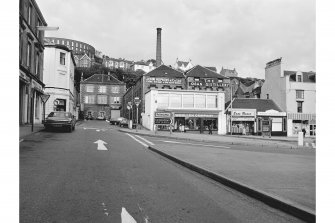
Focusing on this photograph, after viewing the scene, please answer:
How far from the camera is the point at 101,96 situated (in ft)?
281

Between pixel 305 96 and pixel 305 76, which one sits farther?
pixel 305 76

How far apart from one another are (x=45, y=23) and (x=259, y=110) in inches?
1231

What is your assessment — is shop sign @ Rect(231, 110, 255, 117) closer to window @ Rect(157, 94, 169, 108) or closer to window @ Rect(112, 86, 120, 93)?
window @ Rect(157, 94, 169, 108)

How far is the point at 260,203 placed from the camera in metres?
5.86

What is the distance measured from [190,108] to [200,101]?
1.93 m

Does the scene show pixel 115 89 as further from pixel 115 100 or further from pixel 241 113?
pixel 241 113

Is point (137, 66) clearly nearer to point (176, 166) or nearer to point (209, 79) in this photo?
point (209, 79)

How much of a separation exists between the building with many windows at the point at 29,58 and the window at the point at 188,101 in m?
19.6

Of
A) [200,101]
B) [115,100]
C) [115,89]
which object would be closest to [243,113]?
[200,101]

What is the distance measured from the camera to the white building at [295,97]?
155ft

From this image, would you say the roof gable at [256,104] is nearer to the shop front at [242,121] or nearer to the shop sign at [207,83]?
the shop front at [242,121]

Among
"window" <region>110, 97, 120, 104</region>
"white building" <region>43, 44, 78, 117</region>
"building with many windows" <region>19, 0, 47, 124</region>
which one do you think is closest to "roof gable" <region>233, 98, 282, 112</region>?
"white building" <region>43, 44, 78, 117</region>

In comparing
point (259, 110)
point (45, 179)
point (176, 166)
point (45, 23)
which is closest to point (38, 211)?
point (45, 179)

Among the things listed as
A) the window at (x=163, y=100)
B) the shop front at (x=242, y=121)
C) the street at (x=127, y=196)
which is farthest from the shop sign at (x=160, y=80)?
the street at (x=127, y=196)
